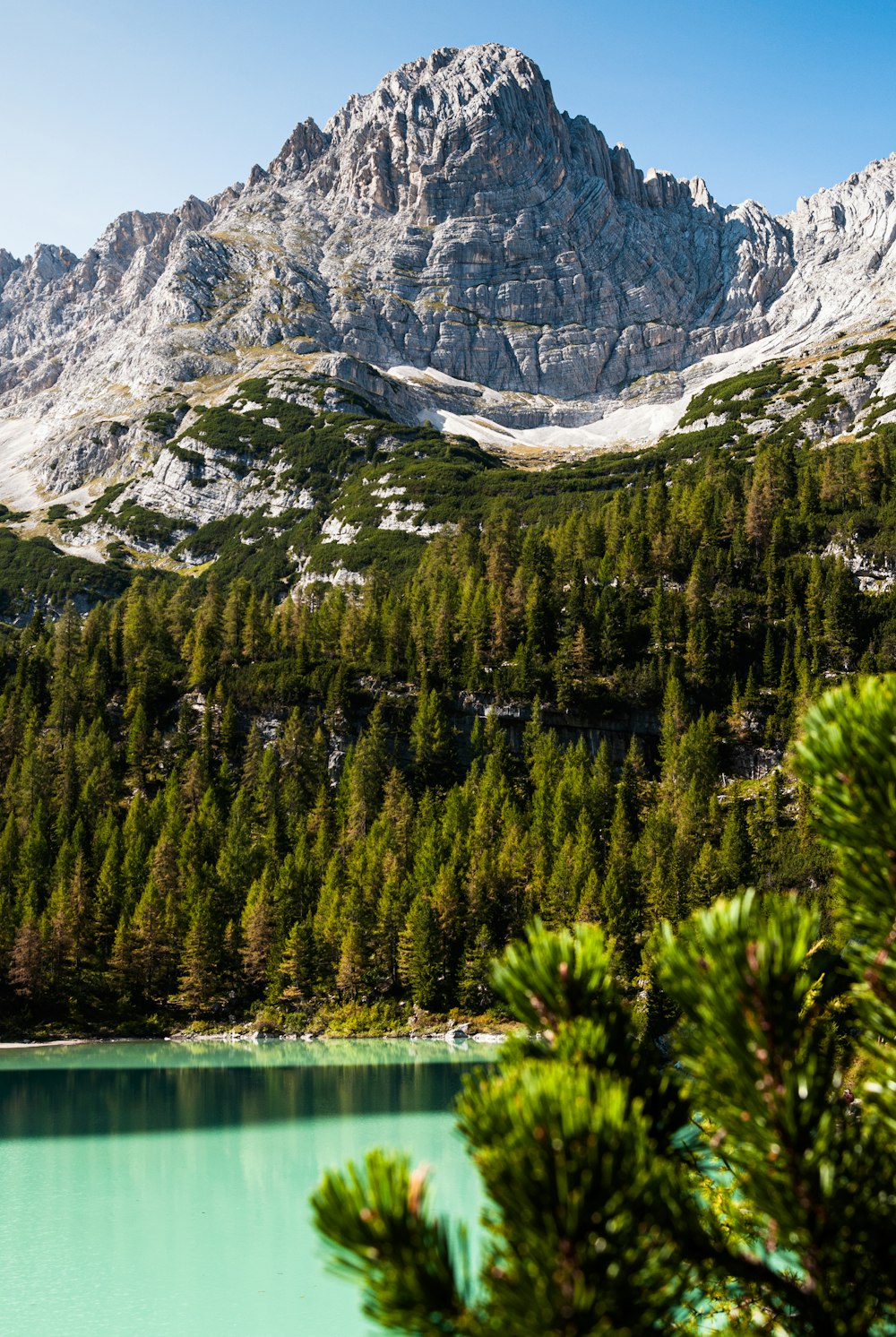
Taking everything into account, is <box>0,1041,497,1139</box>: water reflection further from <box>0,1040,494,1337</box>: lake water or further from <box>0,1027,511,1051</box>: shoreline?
<box>0,1027,511,1051</box>: shoreline

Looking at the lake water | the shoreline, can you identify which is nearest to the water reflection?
the lake water

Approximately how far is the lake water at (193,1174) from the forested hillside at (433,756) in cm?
957

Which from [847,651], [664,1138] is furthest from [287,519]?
[664,1138]

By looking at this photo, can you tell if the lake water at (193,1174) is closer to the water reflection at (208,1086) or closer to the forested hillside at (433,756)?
the water reflection at (208,1086)

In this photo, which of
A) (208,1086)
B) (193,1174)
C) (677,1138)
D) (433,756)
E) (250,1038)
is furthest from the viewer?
(433,756)

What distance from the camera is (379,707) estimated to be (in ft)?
303

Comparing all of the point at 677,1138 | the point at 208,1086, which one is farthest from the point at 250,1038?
the point at 677,1138

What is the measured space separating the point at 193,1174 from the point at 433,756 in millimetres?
56720

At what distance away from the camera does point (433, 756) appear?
8944cm

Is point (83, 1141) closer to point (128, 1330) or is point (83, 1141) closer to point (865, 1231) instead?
point (128, 1330)

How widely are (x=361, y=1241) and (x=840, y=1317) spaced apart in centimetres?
166

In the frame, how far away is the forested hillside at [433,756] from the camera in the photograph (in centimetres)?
6694

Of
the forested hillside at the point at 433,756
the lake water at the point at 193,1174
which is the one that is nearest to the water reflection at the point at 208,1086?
the lake water at the point at 193,1174

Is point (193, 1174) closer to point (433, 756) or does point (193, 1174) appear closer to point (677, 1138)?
point (677, 1138)
